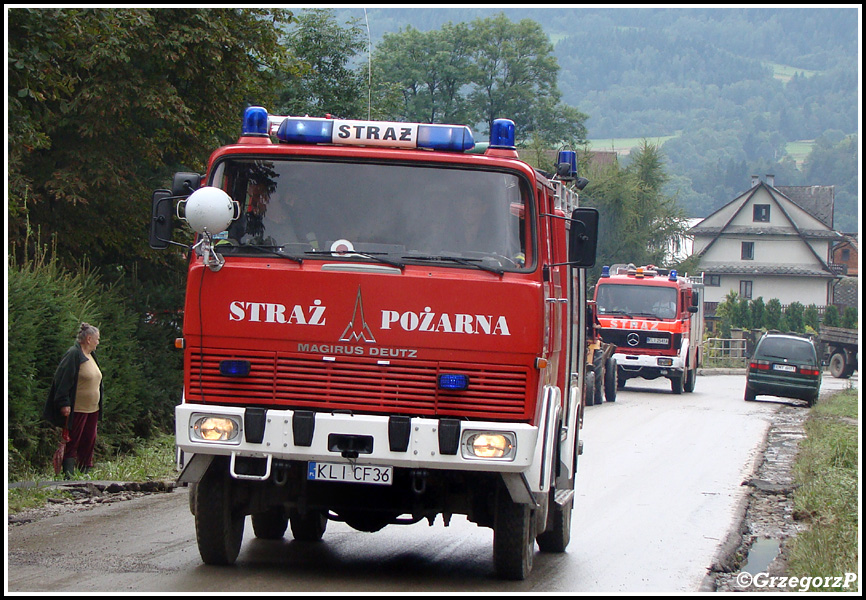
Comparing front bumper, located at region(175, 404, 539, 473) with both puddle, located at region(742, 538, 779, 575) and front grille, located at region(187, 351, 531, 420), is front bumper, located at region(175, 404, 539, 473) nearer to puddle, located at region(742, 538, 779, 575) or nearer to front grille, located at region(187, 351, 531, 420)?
front grille, located at region(187, 351, 531, 420)

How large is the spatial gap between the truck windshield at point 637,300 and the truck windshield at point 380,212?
2266cm

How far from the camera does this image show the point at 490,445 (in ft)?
22.8

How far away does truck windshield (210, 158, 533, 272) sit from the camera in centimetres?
733

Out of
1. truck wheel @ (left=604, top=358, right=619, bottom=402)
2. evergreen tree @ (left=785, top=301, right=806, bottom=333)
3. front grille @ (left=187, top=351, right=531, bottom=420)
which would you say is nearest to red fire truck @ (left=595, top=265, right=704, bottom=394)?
truck wheel @ (left=604, top=358, right=619, bottom=402)

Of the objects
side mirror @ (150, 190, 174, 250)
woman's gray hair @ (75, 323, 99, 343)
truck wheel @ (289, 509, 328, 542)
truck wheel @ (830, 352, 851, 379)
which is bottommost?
truck wheel @ (830, 352, 851, 379)

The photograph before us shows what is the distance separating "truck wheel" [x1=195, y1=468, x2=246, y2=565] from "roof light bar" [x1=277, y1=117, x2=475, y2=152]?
223 centimetres

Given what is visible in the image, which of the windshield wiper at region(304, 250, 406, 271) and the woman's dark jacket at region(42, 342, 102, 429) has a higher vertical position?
the windshield wiper at region(304, 250, 406, 271)

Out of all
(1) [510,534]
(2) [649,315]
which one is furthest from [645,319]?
(1) [510,534]

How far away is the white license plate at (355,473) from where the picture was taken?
7051 millimetres

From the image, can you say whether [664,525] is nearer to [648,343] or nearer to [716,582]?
[716,582]

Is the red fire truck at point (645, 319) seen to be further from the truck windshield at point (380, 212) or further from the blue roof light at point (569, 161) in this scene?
the truck windshield at point (380, 212)

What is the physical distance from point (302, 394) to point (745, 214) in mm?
77434

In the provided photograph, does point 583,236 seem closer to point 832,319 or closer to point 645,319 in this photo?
point 645,319

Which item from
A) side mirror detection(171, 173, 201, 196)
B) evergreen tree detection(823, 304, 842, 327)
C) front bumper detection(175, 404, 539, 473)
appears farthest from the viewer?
evergreen tree detection(823, 304, 842, 327)
